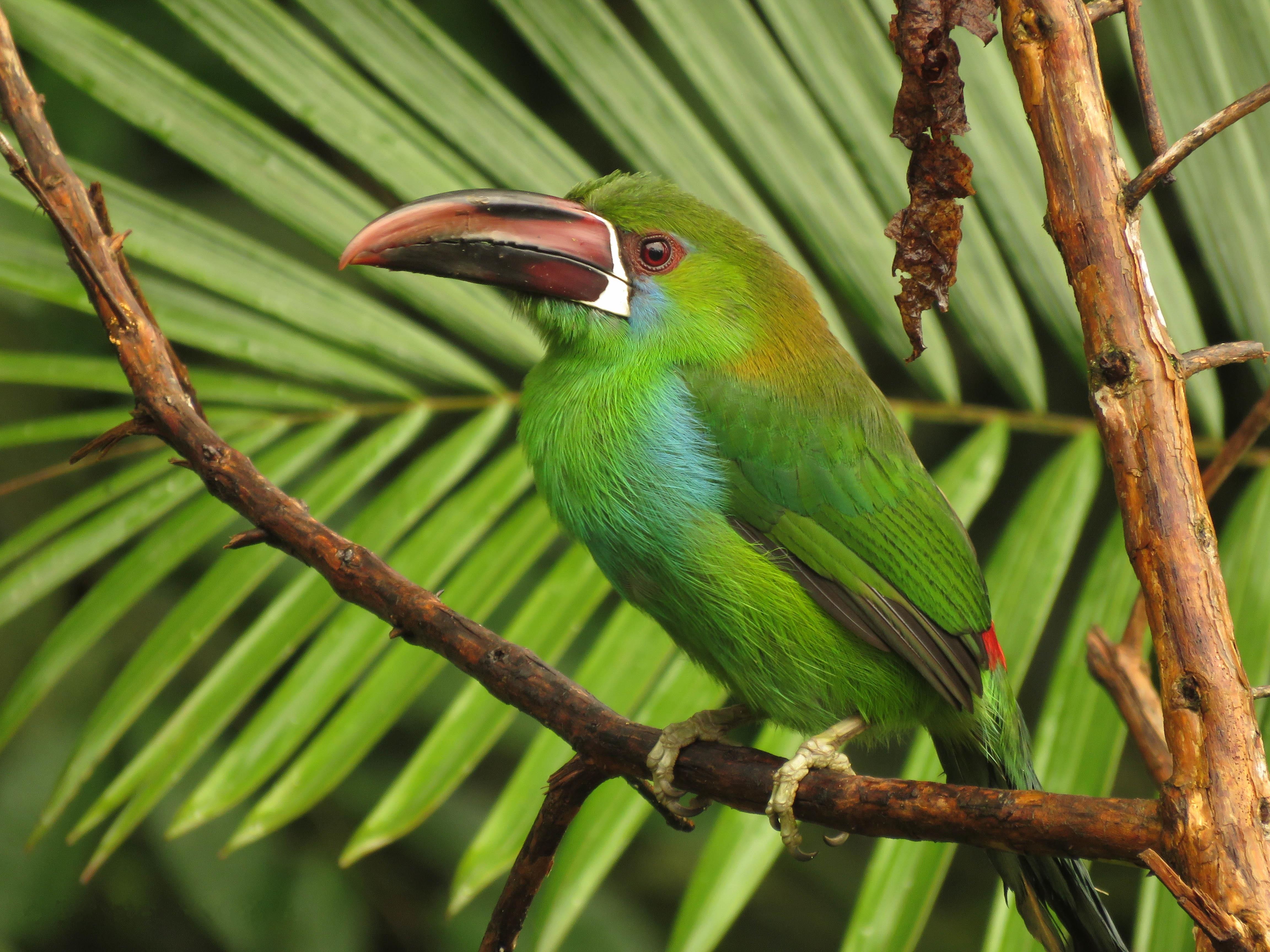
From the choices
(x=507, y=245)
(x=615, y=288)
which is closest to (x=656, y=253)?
(x=615, y=288)

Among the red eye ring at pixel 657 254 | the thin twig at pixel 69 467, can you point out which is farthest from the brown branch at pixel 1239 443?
the thin twig at pixel 69 467

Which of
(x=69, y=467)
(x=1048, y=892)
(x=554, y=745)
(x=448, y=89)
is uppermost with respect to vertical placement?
(x=448, y=89)

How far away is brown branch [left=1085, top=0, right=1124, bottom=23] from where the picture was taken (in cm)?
128

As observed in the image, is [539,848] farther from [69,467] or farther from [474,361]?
[474,361]

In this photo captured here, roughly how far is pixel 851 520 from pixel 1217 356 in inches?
37.1

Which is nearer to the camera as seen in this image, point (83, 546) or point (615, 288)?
point (615, 288)

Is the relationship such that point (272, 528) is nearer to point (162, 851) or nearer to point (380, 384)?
point (380, 384)

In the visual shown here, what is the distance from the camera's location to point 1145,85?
1213mm

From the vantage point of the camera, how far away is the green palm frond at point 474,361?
2129 millimetres

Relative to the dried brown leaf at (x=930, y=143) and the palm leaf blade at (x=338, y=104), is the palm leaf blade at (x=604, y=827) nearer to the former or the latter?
the palm leaf blade at (x=338, y=104)

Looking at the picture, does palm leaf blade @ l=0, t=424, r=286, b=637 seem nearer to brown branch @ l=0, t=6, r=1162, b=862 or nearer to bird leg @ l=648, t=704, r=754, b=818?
brown branch @ l=0, t=6, r=1162, b=862

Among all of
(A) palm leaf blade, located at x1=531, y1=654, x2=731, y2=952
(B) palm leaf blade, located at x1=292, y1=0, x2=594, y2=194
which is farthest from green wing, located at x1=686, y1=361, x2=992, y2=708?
(B) palm leaf blade, located at x1=292, y1=0, x2=594, y2=194

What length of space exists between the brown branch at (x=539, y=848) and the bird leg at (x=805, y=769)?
25 centimetres

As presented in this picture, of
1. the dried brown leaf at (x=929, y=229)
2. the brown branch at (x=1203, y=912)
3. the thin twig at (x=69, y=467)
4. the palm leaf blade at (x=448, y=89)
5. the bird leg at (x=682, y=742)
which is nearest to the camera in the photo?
the brown branch at (x=1203, y=912)
